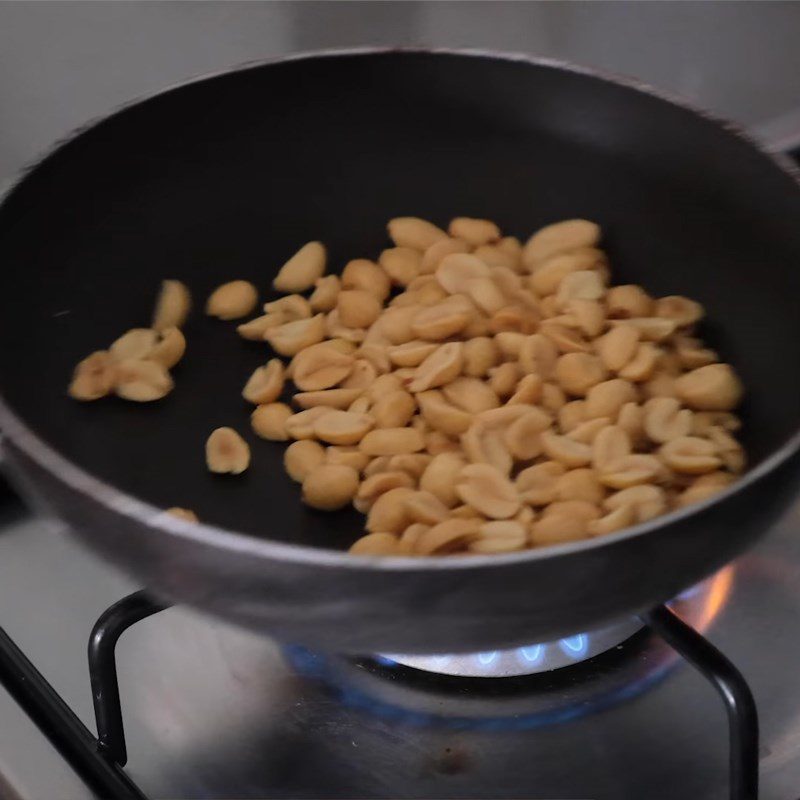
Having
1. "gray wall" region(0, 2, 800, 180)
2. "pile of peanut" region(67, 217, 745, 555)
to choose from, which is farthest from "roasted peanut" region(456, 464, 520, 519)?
"gray wall" region(0, 2, 800, 180)

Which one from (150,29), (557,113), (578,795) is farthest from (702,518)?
(150,29)

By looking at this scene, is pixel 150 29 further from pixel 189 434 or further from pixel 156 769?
pixel 156 769

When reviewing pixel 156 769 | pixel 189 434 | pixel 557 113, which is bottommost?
pixel 156 769

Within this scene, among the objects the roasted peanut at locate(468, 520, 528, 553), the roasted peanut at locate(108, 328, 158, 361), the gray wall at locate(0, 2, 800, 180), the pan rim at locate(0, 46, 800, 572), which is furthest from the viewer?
the gray wall at locate(0, 2, 800, 180)

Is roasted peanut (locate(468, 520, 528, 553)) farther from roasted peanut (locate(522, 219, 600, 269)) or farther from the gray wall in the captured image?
the gray wall

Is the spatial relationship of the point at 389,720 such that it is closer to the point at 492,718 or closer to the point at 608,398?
the point at 492,718

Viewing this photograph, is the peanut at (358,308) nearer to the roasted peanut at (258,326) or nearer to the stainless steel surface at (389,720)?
the roasted peanut at (258,326)

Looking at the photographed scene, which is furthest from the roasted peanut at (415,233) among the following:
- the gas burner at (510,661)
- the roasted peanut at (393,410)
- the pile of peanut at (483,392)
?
the gas burner at (510,661)
